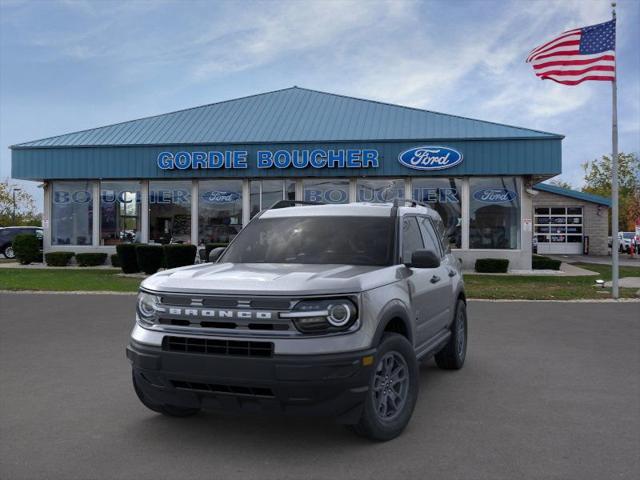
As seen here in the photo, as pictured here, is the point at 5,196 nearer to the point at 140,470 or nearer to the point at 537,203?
the point at 537,203

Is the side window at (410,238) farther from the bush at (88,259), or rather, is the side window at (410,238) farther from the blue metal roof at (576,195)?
the blue metal roof at (576,195)

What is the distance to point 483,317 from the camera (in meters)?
11.4

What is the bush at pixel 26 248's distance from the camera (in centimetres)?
2630

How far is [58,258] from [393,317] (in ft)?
77.5

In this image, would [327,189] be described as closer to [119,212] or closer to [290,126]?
[290,126]

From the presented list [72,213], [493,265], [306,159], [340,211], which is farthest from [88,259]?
[340,211]

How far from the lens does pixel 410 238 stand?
591 cm

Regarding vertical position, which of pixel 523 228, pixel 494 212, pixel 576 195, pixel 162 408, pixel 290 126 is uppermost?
pixel 290 126

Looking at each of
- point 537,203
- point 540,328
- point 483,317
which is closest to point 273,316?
point 540,328

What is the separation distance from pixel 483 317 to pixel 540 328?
138cm

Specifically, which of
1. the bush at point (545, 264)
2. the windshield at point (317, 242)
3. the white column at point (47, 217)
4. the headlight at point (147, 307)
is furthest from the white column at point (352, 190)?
the headlight at point (147, 307)

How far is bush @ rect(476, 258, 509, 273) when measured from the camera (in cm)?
2247

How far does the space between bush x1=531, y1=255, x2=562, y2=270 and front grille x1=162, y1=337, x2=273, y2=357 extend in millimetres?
21442

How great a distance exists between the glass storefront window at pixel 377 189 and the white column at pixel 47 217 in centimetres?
1388
